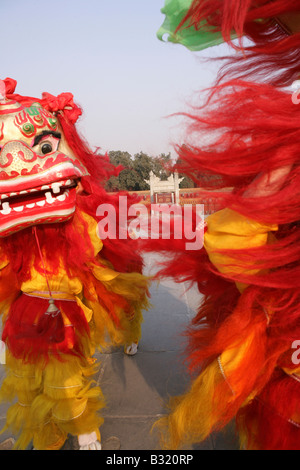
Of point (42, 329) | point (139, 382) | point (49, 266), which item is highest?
point (49, 266)

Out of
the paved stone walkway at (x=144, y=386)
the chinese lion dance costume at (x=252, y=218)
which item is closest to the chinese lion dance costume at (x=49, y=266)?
the paved stone walkway at (x=144, y=386)

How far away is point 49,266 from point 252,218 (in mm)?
823

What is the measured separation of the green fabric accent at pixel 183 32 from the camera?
0.96 m

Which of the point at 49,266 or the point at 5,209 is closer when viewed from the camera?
the point at 5,209

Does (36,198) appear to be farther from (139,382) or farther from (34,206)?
(139,382)

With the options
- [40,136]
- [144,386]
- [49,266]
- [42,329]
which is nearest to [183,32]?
[40,136]

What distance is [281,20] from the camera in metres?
0.80

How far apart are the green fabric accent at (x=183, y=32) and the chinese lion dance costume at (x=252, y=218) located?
0.04 m

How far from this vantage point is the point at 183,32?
0.98m

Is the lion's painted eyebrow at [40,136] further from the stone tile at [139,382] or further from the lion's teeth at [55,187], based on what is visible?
the stone tile at [139,382]

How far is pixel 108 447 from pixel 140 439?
135 millimetres

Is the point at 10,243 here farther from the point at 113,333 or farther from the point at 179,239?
the point at 179,239

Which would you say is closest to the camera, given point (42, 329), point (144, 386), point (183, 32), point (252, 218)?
point (252, 218)

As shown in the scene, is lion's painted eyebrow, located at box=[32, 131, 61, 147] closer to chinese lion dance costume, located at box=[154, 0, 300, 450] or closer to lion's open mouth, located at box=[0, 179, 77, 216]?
lion's open mouth, located at box=[0, 179, 77, 216]
